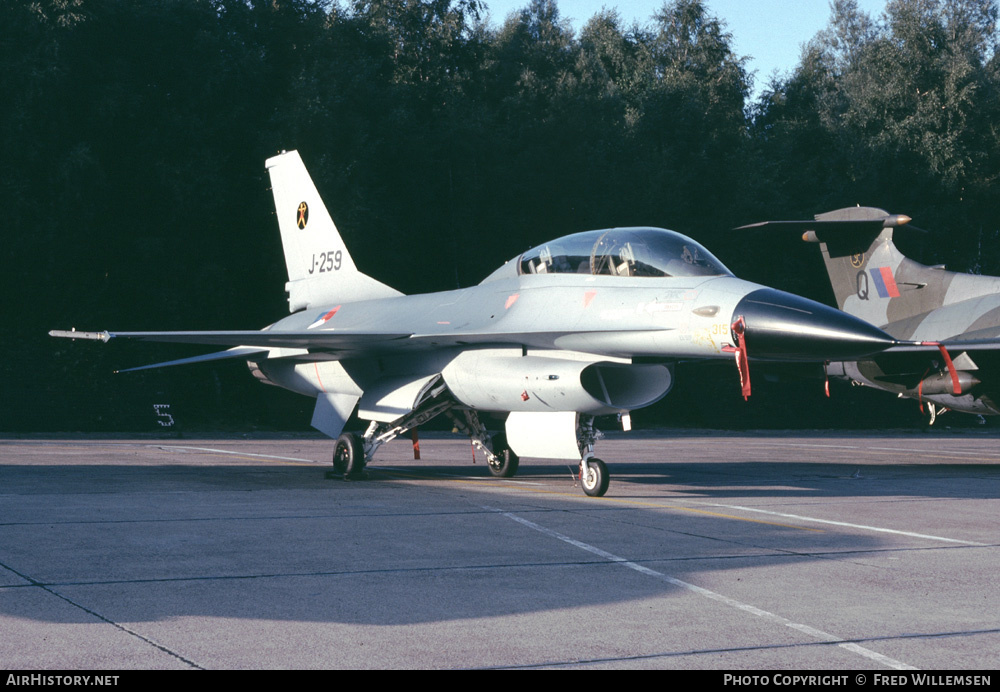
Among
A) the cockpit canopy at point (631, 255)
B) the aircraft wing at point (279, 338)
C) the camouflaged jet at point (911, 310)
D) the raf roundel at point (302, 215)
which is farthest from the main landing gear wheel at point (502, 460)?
the camouflaged jet at point (911, 310)

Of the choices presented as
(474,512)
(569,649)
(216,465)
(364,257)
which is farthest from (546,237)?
(569,649)

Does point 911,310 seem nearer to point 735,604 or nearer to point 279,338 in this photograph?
point 279,338

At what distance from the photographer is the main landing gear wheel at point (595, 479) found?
35.1 feet

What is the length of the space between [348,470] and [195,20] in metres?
22.8

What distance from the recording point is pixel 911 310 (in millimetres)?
18578

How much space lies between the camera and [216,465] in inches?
574

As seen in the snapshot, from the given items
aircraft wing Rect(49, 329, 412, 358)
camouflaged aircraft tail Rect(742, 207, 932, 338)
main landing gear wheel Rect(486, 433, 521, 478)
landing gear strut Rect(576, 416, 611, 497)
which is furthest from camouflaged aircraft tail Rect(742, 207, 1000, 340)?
aircraft wing Rect(49, 329, 412, 358)

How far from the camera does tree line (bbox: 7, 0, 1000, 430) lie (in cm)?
2764

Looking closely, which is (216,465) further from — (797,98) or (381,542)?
(797,98)

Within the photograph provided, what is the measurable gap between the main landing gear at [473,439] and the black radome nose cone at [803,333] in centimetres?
227

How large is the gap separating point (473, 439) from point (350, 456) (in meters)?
2.04

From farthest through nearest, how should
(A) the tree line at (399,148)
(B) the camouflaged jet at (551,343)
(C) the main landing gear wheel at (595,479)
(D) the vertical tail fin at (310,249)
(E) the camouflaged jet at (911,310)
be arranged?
(A) the tree line at (399,148) < (E) the camouflaged jet at (911,310) < (D) the vertical tail fin at (310,249) < (C) the main landing gear wheel at (595,479) < (B) the camouflaged jet at (551,343)

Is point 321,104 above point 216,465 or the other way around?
above

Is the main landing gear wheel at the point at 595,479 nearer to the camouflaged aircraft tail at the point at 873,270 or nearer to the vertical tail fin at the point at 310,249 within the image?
the vertical tail fin at the point at 310,249
